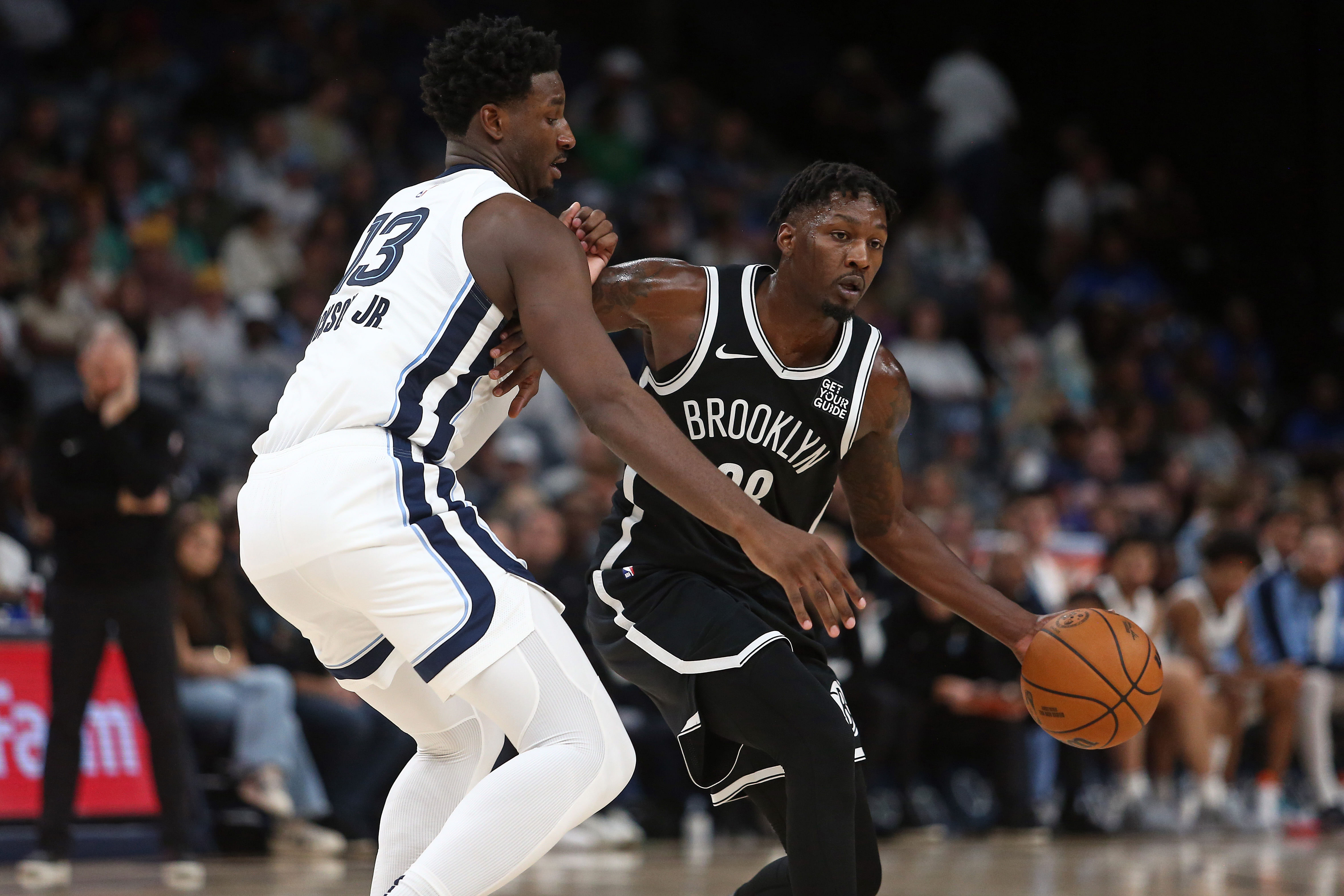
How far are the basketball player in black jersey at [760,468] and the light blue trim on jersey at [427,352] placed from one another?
0.70m

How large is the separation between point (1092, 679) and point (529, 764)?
1.60 m

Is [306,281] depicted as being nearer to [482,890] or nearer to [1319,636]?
[1319,636]

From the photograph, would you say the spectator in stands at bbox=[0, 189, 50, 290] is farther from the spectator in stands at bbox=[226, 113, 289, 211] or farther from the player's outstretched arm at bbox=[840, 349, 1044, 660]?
the player's outstretched arm at bbox=[840, 349, 1044, 660]

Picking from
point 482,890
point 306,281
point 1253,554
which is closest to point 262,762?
point 306,281

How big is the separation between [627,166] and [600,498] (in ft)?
16.0

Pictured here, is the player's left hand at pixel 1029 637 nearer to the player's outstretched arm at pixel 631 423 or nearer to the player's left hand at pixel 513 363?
the player's outstretched arm at pixel 631 423

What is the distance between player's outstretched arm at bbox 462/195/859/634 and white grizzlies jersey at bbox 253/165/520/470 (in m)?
0.15

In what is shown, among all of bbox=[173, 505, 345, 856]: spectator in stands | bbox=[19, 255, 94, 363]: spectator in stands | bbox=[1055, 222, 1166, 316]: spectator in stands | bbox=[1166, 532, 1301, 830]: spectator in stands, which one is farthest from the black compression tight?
bbox=[1055, 222, 1166, 316]: spectator in stands

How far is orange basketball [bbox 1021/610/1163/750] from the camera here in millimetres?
3951

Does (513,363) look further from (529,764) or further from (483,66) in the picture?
(529,764)

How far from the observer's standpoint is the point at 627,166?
1361cm

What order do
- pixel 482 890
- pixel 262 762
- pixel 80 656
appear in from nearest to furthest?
pixel 482 890, pixel 80 656, pixel 262 762

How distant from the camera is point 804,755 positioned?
11.7 feet

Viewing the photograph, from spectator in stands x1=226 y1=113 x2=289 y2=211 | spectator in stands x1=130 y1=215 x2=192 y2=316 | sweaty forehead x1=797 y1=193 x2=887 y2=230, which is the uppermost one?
spectator in stands x1=226 y1=113 x2=289 y2=211
